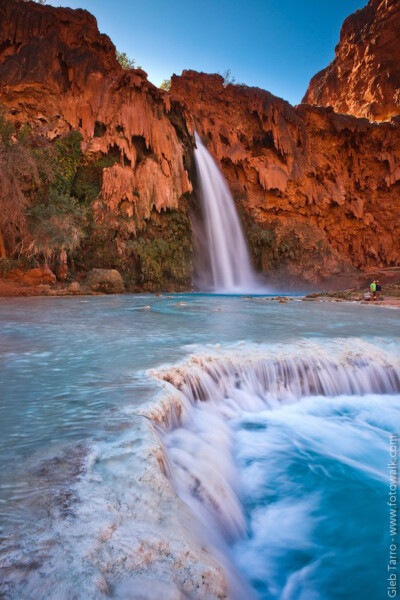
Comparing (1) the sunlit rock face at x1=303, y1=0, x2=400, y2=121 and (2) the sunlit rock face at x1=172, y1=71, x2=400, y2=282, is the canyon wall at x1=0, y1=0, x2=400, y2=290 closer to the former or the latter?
(2) the sunlit rock face at x1=172, y1=71, x2=400, y2=282

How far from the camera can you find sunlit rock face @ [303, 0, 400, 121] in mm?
34125

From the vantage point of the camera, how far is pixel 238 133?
1049 inches

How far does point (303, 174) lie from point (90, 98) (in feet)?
56.0

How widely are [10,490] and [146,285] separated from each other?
1880cm

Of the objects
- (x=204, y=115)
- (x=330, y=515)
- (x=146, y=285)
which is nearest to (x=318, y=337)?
(x=330, y=515)

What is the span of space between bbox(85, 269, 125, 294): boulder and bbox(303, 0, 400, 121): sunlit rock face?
33.3 metres

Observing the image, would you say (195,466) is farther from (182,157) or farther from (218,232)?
(218,232)

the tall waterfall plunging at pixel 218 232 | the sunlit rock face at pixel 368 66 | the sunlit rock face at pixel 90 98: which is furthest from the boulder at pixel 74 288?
the sunlit rock face at pixel 368 66

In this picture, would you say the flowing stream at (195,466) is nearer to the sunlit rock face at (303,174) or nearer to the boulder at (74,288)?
the boulder at (74,288)

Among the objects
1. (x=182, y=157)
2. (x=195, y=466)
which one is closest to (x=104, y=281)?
(x=182, y=157)

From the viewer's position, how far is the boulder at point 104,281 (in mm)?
16094

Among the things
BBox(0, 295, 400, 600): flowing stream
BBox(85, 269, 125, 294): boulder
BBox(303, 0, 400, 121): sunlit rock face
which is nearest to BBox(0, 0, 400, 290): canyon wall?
BBox(85, 269, 125, 294): boulder

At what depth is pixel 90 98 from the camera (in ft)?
63.6

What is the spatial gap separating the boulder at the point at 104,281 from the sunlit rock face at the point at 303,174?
41.5 feet
